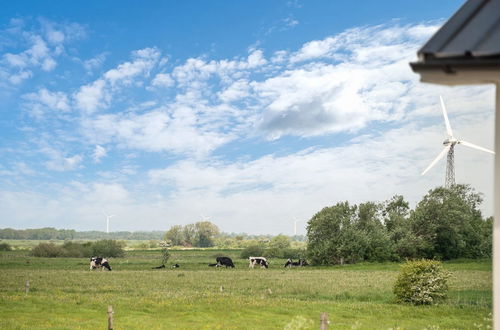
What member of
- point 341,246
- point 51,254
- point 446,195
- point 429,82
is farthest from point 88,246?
point 429,82

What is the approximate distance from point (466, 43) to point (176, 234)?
455ft

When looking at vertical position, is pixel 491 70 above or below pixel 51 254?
above

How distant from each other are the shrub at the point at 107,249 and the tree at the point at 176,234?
5333 centimetres

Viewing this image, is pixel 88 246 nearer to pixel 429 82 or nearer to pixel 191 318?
pixel 191 318

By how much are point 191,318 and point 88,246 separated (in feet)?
238

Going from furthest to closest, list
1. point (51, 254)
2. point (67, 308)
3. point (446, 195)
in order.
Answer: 1. point (51, 254)
2. point (446, 195)
3. point (67, 308)

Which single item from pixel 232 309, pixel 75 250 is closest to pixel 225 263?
pixel 232 309

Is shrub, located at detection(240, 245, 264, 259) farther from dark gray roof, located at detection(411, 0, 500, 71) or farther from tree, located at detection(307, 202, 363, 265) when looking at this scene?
dark gray roof, located at detection(411, 0, 500, 71)

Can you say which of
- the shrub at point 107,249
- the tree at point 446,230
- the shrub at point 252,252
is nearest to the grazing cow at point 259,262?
the tree at point 446,230

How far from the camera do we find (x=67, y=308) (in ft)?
67.0

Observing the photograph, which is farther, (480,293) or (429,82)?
(480,293)

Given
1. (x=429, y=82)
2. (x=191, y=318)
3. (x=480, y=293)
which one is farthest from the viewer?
(x=480, y=293)

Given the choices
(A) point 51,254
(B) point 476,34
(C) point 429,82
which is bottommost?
(A) point 51,254

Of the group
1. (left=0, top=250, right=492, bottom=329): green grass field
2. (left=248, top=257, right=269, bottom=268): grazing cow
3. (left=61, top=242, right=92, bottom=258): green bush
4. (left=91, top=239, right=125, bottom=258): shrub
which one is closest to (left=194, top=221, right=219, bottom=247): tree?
(left=91, top=239, right=125, bottom=258): shrub
